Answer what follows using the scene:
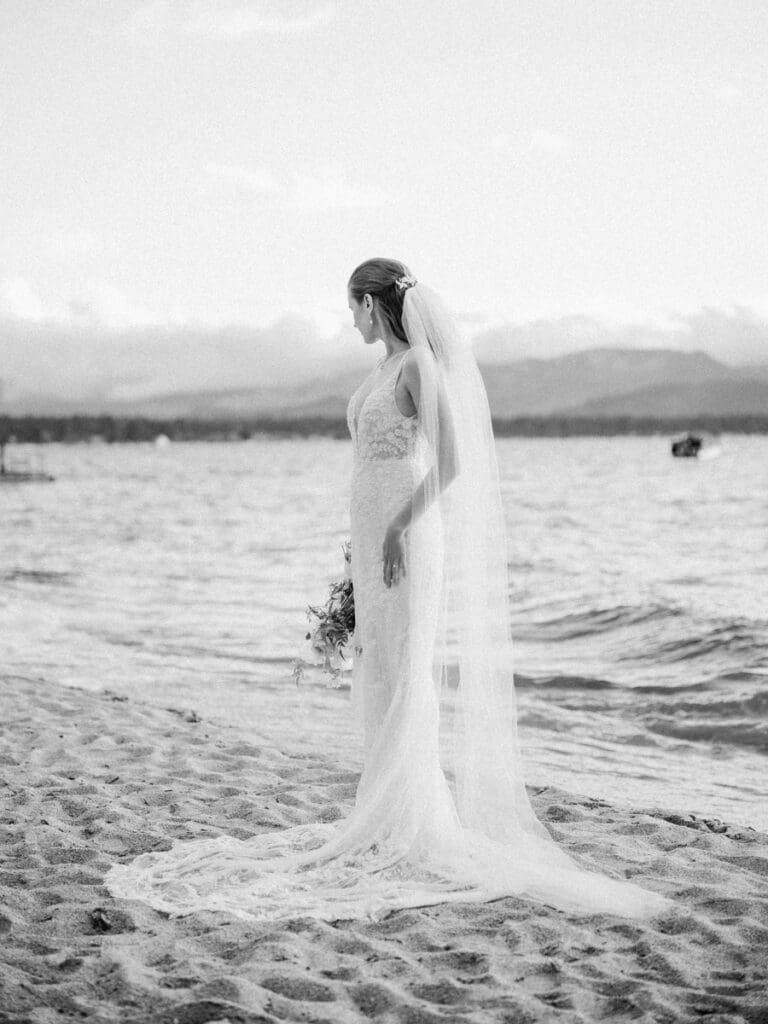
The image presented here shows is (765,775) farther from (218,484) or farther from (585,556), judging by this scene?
(218,484)

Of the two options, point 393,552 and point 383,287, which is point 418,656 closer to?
point 393,552

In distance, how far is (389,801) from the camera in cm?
495

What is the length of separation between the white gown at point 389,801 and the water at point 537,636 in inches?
105

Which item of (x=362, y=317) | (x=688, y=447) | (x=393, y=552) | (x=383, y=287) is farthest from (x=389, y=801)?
(x=688, y=447)

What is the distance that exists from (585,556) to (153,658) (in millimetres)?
15478

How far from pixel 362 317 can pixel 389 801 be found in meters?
2.19

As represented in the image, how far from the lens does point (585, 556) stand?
86.9 ft

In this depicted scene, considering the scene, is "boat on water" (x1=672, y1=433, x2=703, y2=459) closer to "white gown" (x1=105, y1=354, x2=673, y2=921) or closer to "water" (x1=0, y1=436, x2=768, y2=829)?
"water" (x1=0, y1=436, x2=768, y2=829)

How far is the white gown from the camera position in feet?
15.3

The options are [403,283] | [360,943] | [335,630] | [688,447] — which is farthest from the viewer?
[688,447]

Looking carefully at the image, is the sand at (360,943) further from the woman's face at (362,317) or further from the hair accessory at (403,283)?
the hair accessory at (403,283)

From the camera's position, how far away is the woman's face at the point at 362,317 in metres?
4.91

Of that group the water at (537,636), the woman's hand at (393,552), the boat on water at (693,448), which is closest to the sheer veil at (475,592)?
the woman's hand at (393,552)

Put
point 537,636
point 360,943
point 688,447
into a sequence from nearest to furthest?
point 360,943 → point 537,636 → point 688,447
